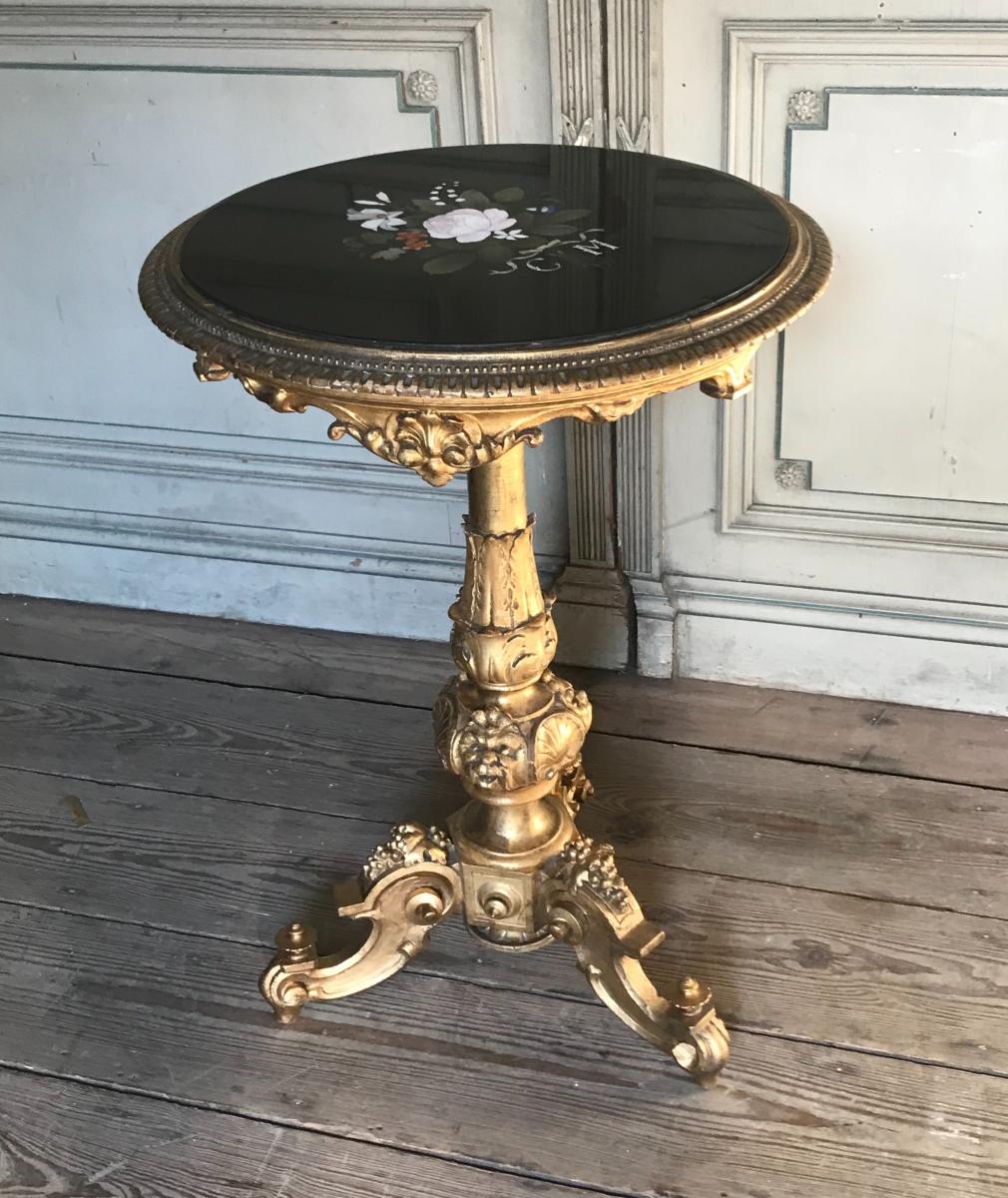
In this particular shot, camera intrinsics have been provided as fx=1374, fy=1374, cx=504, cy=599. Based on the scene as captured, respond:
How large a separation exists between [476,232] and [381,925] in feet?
2.67

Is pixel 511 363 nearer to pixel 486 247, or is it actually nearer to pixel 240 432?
pixel 486 247

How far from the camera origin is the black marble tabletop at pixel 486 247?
46.0 inches

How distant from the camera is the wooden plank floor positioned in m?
1.49

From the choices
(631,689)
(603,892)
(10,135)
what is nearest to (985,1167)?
(603,892)

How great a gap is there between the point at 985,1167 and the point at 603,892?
1.60 feet

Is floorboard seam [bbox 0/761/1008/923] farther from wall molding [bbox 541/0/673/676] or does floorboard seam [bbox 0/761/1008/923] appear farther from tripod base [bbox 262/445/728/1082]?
wall molding [bbox 541/0/673/676]

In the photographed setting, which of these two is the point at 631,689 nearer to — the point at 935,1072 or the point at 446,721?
the point at 446,721

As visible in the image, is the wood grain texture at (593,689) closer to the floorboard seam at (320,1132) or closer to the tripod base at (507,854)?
the tripod base at (507,854)

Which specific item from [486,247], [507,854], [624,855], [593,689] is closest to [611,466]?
[593,689]

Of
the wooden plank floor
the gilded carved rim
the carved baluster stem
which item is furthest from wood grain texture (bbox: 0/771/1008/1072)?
the gilded carved rim

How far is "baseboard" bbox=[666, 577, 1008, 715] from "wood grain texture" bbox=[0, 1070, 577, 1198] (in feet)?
3.12

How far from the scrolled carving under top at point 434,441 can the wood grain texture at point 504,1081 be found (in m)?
0.75

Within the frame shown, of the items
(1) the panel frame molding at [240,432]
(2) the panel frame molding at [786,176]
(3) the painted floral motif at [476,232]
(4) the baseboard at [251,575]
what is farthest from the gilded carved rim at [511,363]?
(4) the baseboard at [251,575]

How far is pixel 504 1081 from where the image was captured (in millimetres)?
1568
